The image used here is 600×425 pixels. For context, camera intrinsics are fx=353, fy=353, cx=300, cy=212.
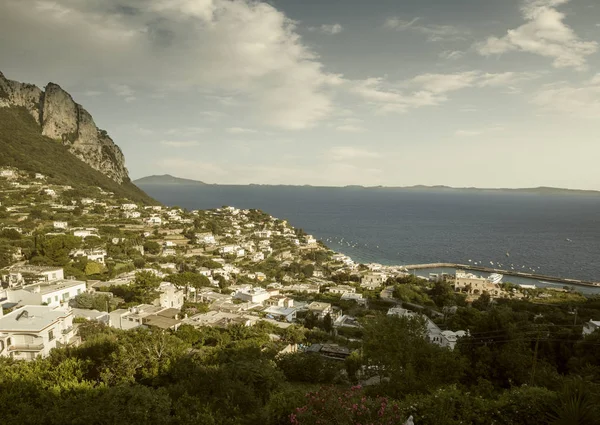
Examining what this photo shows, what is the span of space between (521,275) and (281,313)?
157 feet

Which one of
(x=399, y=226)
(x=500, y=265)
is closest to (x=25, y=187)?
(x=500, y=265)

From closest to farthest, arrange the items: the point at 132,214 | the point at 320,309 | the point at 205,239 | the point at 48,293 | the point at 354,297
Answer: the point at 48,293, the point at 320,309, the point at 354,297, the point at 205,239, the point at 132,214

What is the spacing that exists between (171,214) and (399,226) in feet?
237

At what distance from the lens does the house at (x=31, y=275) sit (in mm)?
24750

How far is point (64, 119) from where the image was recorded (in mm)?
94750

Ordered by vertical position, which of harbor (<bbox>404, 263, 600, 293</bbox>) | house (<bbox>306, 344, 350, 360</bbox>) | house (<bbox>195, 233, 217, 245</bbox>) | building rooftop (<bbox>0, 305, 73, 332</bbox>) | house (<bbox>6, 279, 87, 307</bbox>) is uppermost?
building rooftop (<bbox>0, 305, 73, 332</bbox>)

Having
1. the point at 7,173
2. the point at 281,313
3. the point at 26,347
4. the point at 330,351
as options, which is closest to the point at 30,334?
the point at 26,347

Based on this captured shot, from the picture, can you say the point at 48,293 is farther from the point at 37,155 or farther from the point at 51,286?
the point at 37,155

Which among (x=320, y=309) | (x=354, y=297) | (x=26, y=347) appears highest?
(x=26, y=347)

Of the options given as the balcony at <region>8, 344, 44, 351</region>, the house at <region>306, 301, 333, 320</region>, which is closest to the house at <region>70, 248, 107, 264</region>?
the house at <region>306, 301, 333, 320</region>

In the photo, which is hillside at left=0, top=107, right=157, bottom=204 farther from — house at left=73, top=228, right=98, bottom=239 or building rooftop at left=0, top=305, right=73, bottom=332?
building rooftop at left=0, top=305, right=73, bottom=332

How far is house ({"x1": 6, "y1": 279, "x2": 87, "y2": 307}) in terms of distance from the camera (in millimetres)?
20286

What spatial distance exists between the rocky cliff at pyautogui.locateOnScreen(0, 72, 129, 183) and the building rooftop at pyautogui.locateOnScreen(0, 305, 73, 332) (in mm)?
92257

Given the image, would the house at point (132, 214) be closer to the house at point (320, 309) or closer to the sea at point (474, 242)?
the house at point (320, 309)
